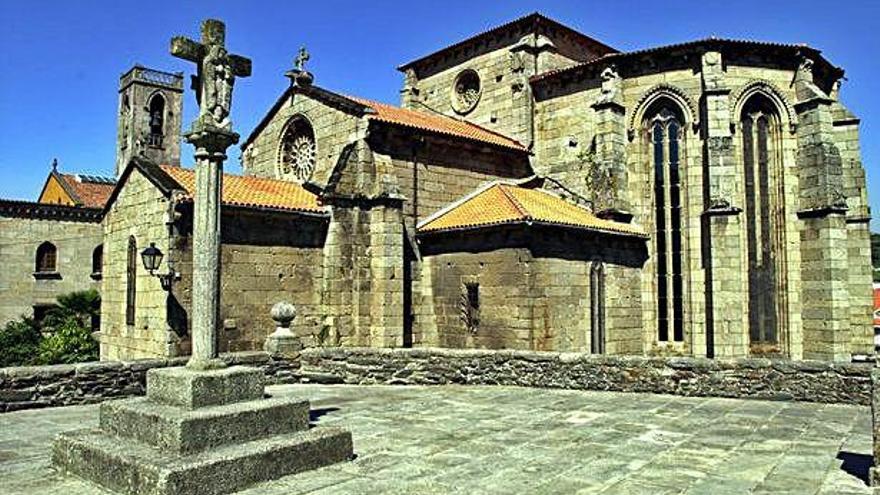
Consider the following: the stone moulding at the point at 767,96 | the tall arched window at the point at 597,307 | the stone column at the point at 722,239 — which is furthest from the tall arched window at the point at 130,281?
the stone moulding at the point at 767,96

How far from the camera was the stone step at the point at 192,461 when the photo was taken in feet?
16.8

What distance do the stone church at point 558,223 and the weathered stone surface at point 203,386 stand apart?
7.53 m

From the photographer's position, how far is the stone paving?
220 inches

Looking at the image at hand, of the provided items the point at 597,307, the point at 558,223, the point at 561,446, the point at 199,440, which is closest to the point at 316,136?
the point at 558,223

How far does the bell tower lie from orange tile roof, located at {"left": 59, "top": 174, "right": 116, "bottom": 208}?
202 centimetres

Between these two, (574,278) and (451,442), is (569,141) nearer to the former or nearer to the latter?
(574,278)

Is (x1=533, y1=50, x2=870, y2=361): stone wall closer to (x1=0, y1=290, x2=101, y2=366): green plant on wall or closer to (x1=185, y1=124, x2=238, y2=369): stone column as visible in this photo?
(x1=185, y1=124, x2=238, y2=369): stone column

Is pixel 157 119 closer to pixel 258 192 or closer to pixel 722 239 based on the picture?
pixel 258 192

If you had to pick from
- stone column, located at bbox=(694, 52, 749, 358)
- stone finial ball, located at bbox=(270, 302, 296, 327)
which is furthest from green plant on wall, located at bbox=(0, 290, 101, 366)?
stone column, located at bbox=(694, 52, 749, 358)

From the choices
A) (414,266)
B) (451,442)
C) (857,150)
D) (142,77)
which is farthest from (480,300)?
(142,77)

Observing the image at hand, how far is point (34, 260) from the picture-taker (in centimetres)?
2822

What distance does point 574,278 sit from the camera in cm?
1545

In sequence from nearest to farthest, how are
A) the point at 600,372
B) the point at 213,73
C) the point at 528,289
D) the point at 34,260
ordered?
the point at 213,73 < the point at 600,372 < the point at 528,289 < the point at 34,260

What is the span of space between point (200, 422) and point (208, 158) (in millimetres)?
2692
